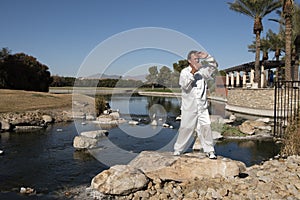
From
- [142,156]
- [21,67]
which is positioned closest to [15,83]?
[21,67]

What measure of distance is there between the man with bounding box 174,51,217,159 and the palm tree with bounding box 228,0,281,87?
1973 centimetres

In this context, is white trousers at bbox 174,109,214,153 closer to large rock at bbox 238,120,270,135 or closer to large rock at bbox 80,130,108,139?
large rock at bbox 80,130,108,139

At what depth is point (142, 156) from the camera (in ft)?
19.5

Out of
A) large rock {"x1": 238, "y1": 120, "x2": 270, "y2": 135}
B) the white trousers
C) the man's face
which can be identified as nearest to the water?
large rock {"x1": 238, "y1": 120, "x2": 270, "y2": 135}

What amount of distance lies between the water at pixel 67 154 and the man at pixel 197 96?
8.23 ft

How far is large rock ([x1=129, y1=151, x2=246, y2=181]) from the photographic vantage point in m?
5.32

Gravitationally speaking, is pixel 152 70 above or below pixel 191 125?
above

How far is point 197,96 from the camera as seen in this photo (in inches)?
210

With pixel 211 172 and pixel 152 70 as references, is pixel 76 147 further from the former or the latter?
pixel 211 172

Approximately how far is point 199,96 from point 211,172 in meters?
1.35

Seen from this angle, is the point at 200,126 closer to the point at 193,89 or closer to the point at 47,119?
the point at 193,89

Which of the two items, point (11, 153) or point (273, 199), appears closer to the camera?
point (273, 199)

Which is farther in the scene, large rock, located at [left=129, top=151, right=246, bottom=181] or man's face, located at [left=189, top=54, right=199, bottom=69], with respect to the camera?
large rock, located at [left=129, top=151, right=246, bottom=181]

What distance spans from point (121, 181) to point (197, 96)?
196 centimetres
